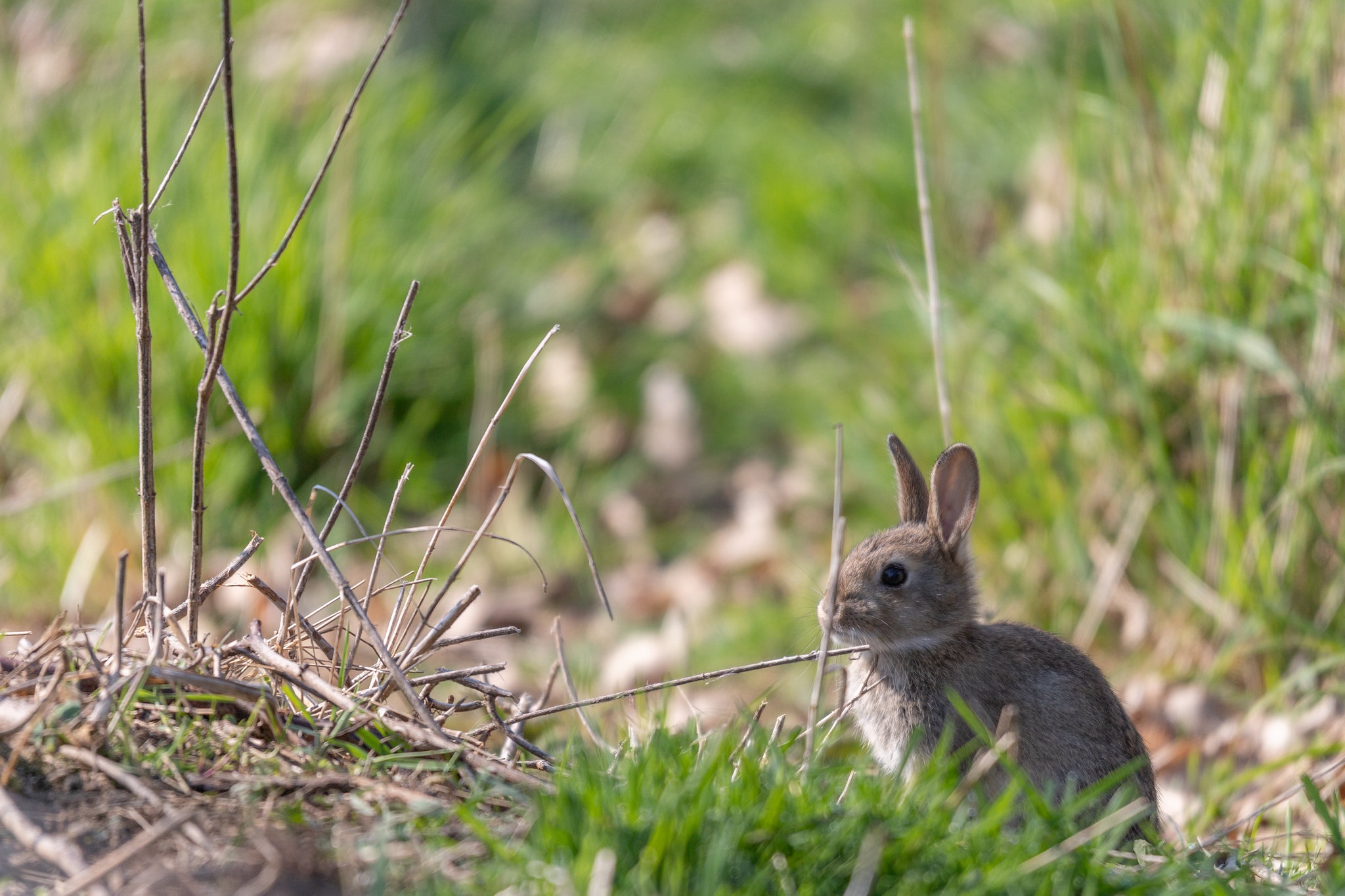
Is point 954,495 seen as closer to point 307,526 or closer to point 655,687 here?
point 655,687

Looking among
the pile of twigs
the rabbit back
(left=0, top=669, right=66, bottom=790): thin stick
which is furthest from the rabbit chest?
(left=0, top=669, right=66, bottom=790): thin stick

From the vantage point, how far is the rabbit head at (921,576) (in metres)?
3.41

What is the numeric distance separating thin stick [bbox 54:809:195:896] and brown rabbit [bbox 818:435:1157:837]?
1.75 metres

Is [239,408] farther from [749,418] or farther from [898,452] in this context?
[749,418]

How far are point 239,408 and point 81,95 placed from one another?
5.16 m

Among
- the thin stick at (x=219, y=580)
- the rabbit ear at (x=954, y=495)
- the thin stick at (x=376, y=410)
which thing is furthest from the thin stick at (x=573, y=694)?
the rabbit ear at (x=954, y=495)

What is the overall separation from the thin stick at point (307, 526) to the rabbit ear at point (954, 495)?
4.87 feet

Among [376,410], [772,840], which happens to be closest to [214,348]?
[376,410]

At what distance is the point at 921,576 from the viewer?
3.49 metres

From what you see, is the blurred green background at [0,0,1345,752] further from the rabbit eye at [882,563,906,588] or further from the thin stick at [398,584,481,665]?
the thin stick at [398,584,481,665]

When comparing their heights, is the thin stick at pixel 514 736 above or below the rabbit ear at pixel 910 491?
below

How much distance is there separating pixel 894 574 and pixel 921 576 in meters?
0.07

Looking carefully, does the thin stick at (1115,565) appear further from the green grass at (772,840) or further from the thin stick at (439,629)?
the thin stick at (439,629)

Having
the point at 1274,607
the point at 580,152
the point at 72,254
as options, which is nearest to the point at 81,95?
the point at 72,254
